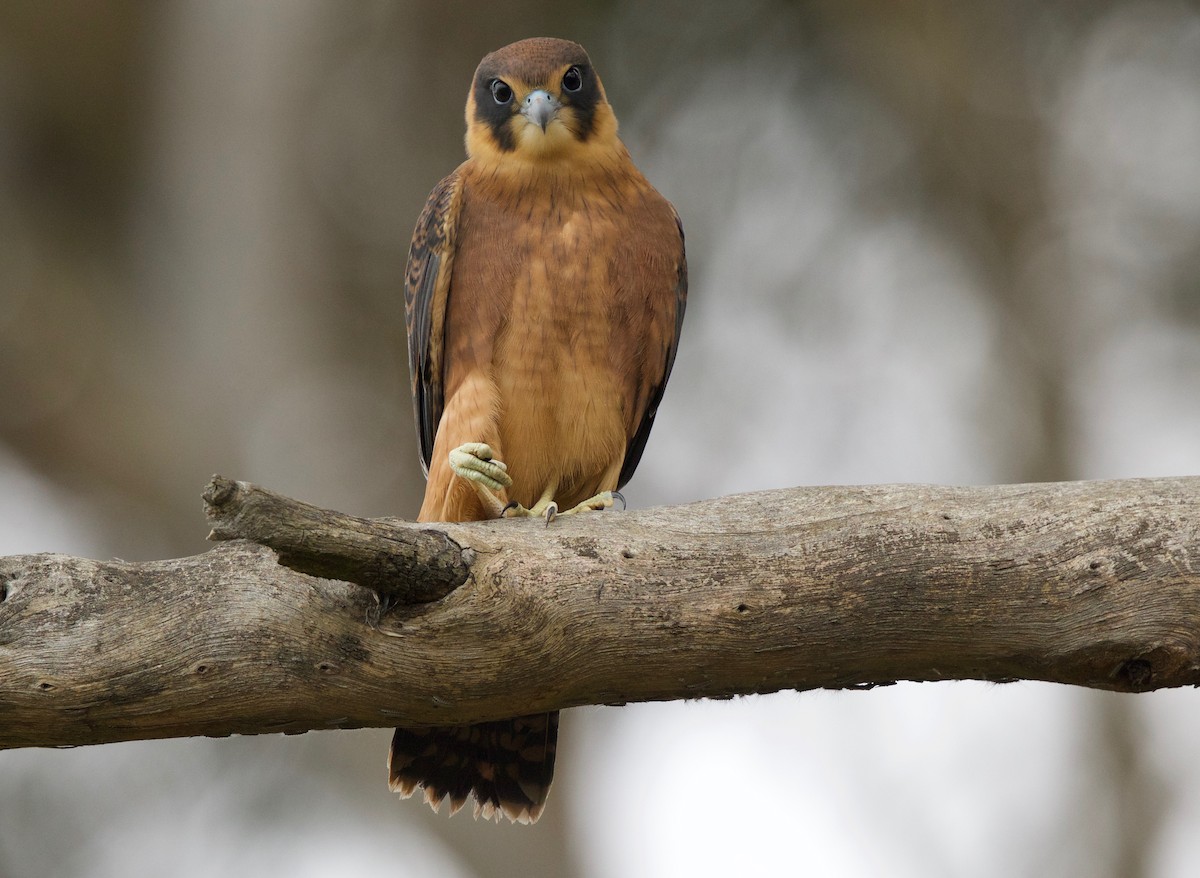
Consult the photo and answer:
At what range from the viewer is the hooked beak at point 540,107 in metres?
4.61

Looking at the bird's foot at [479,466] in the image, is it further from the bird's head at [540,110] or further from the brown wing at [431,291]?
the bird's head at [540,110]

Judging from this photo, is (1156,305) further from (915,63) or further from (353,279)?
(353,279)

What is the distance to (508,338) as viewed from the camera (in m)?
4.49

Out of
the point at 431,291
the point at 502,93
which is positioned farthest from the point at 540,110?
the point at 431,291

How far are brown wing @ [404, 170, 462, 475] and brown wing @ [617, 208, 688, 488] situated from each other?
2.51 feet

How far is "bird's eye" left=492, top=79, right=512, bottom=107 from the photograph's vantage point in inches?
189

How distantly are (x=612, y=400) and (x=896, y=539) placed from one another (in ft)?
4.98

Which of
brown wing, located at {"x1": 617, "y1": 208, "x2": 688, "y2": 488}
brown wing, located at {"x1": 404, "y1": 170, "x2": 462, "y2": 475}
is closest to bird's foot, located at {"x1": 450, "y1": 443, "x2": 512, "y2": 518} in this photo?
brown wing, located at {"x1": 404, "y1": 170, "x2": 462, "y2": 475}

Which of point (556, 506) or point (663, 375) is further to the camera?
point (663, 375)

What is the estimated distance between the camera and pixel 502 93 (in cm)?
480

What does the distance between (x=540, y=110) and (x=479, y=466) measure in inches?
51.1

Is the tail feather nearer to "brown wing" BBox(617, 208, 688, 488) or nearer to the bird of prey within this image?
the bird of prey

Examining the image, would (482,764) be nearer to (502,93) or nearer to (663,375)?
(663,375)

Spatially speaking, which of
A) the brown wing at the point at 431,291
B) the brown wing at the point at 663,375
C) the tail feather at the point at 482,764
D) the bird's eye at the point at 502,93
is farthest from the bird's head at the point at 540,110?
the tail feather at the point at 482,764
